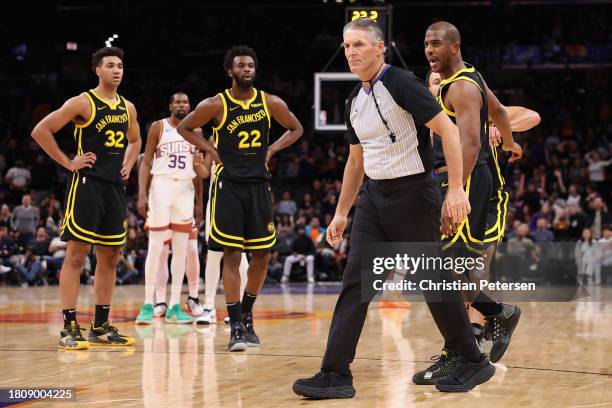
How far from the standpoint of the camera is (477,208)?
602cm

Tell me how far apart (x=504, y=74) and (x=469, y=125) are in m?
19.5

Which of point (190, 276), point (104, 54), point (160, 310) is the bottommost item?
point (160, 310)

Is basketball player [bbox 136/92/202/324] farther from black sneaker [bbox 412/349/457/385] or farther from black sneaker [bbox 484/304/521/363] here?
black sneaker [bbox 412/349/457/385]

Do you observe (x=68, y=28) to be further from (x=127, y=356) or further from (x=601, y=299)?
(x=127, y=356)

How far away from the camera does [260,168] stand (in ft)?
25.6

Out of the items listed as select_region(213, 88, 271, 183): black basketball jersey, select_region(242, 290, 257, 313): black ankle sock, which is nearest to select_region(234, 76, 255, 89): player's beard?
select_region(213, 88, 271, 183): black basketball jersey

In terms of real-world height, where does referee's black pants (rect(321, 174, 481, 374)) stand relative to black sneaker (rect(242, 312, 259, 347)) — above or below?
above

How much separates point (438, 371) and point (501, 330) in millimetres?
1004

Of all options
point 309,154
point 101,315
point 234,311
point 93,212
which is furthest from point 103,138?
point 309,154

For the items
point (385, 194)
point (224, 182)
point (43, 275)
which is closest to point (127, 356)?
point (224, 182)

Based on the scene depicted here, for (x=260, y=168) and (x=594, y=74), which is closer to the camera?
(x=260, y=168)

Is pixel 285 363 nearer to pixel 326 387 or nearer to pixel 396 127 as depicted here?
pixel 326 387

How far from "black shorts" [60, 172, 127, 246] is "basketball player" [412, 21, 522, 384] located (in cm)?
285

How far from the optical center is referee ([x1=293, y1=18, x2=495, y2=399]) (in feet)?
17.0
